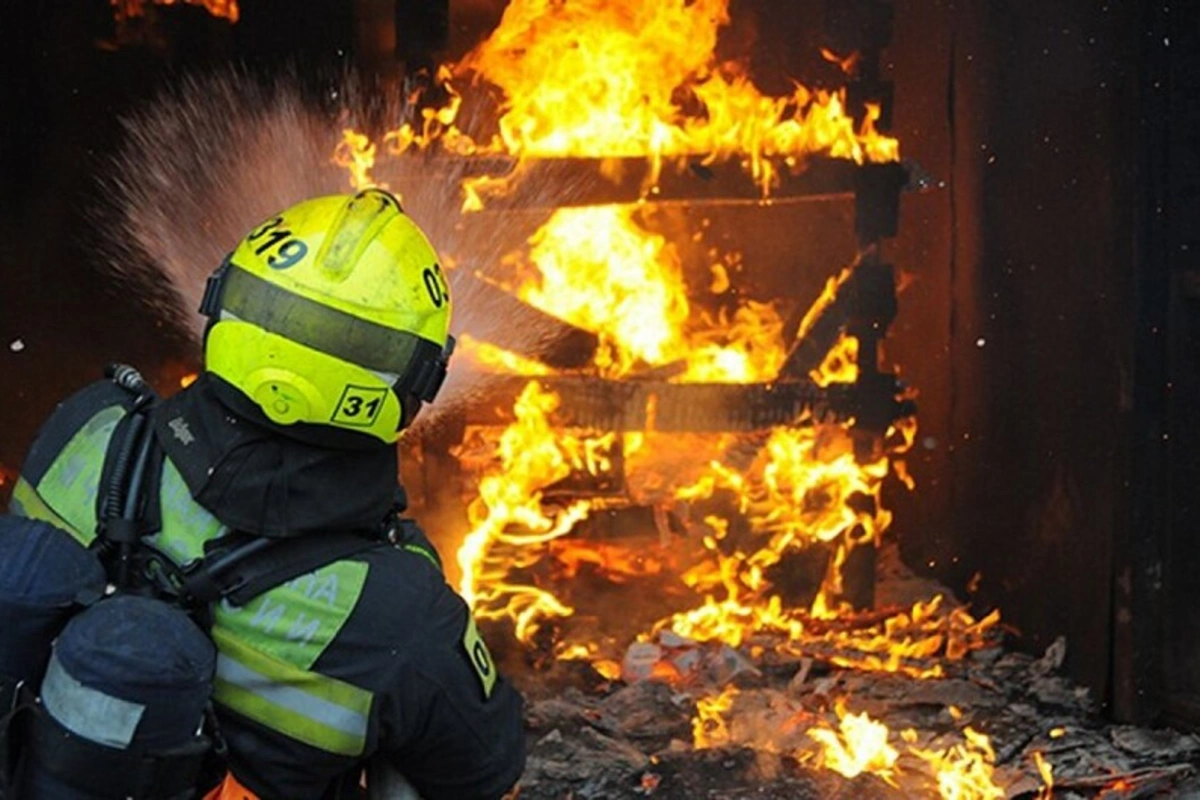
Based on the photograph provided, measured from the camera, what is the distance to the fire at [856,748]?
16.3ft

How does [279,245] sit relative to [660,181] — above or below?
below

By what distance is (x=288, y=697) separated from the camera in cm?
239

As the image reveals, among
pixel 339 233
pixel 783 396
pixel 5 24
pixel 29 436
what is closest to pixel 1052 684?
pixel 783 396

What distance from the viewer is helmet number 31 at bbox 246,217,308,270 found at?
249cm

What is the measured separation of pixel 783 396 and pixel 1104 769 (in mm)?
2174

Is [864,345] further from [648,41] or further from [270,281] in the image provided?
[270,281]

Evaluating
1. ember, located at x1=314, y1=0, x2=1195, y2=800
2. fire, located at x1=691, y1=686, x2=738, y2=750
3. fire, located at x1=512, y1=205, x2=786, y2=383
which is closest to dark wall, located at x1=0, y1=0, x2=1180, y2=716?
ember, located at x1=314, y1=0, x2=1195, y2=800

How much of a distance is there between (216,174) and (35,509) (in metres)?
4.73

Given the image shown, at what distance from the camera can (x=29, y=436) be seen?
7.11 meters

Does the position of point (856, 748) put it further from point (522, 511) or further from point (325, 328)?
point (325, 328)

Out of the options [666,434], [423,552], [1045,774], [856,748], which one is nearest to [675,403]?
[666,434]

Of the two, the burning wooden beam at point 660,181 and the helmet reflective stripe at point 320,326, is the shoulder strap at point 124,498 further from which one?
the burning wooden beam at point 660,181

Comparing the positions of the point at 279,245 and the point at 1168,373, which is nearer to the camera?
the point at 279,245

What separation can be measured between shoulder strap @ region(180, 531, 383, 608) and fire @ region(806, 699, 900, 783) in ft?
9.84
